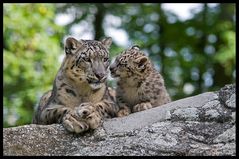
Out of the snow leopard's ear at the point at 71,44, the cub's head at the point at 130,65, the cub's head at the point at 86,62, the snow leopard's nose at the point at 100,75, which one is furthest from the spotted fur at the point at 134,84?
the snow leopard's nose at the point at 100,75

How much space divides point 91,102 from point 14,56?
9592 millimetres

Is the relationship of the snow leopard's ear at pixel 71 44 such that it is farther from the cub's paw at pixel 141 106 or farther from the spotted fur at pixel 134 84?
the cub's paw at pixel 141 106

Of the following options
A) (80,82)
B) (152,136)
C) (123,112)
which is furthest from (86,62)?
(152,136)

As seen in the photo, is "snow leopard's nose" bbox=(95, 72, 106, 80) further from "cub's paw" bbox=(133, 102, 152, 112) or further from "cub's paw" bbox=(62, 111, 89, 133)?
"cub's paw" bbox=(62, 111, 89, 133)

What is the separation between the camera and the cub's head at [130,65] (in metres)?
10.6

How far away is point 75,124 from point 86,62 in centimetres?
144

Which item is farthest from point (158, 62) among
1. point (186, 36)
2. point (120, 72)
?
point (120, 72)

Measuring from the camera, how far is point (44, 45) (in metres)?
19.3

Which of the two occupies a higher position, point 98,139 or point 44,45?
point 44,45

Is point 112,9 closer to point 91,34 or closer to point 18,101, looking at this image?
point 91,34

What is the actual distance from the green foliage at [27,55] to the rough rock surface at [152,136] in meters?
10.5

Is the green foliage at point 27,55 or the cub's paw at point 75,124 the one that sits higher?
the green foliage at point 27,55

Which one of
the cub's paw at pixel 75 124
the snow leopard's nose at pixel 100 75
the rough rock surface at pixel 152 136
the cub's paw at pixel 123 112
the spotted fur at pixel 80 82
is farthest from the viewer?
the cub's paw at pixel 123 112

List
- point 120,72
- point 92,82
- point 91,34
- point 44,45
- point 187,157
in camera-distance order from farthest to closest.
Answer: point 91,34 < point 44,45 < point 120,72 < point 92,82 < point 187,157
